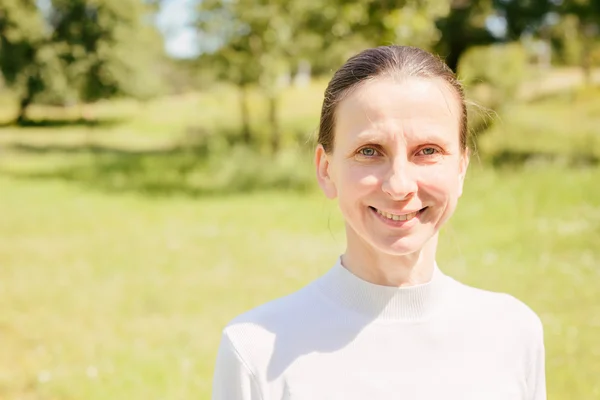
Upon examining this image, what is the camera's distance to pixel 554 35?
20.5m

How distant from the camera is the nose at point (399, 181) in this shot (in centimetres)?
182

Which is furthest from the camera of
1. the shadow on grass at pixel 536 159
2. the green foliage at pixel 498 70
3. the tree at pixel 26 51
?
the tree at pixel 26 51

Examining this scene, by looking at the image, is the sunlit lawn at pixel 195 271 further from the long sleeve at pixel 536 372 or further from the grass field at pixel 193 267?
the long sleeve at pixel 536 372

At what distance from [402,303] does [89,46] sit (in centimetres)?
2980

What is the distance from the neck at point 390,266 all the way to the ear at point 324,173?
0.55 feet

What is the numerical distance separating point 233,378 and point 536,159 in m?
18.4

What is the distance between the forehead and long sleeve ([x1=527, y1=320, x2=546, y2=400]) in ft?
2.23

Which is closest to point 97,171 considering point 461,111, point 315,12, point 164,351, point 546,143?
point 315,12

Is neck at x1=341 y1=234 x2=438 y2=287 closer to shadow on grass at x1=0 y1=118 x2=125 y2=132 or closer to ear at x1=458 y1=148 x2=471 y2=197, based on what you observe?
ear at x1=458 y1=148 x2=471 y2=197

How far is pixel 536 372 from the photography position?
2043 millimetres

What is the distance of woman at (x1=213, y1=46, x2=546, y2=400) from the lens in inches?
72.6

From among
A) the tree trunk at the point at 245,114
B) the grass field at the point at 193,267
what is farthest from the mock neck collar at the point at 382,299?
the tree trunk at the point at 245,114

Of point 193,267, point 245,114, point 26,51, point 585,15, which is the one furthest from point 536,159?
point 26,51

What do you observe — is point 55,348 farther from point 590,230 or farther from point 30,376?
point 590,230
